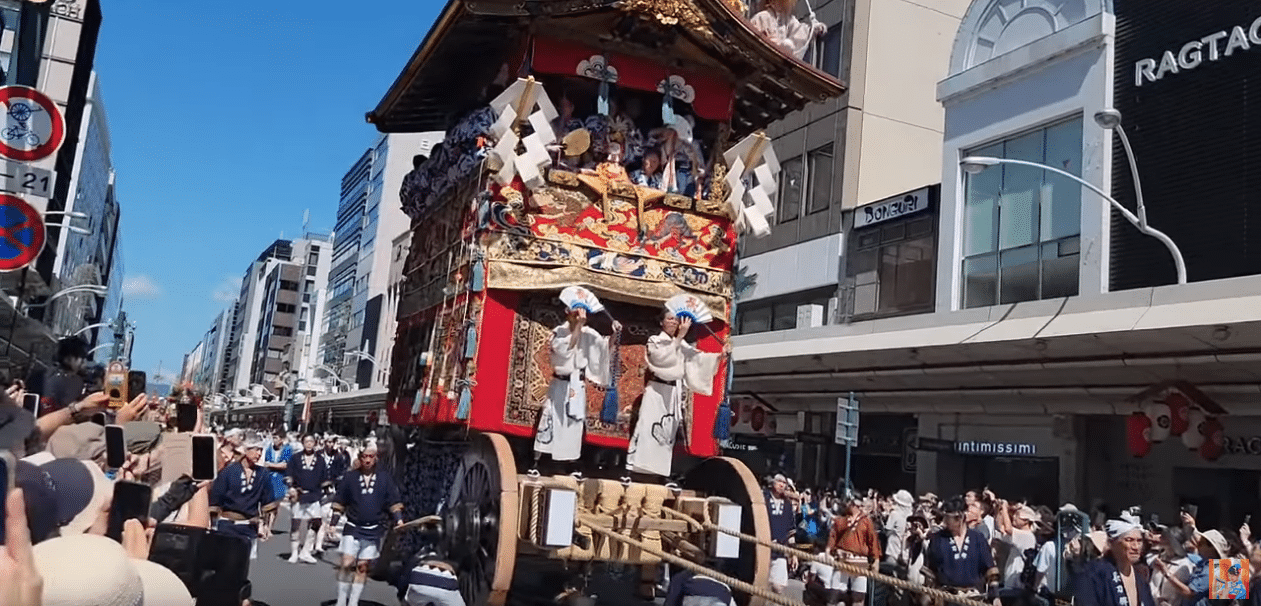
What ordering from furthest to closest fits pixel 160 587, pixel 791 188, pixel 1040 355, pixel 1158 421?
pixel 791 188, pixel 1040 355, pixel 1158 421, pixel 160 587

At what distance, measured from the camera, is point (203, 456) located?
4.78 m

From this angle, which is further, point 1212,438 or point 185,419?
point 1212,438

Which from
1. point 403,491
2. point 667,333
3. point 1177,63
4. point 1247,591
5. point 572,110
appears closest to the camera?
point 667,333

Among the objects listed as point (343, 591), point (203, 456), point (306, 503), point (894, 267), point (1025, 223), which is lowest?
point (343, 591)

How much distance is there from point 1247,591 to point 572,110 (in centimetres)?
738

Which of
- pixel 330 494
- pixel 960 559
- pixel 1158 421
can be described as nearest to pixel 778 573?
pixel 960 559

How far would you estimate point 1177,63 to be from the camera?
17.5 meters

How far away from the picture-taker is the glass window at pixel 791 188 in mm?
→ 29141

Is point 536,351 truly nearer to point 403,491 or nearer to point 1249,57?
point 403,491

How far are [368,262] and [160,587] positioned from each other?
70.8 meters

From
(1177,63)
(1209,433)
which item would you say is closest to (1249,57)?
(1177,63)

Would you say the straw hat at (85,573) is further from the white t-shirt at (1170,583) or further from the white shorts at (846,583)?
the white shorts at (846,583)

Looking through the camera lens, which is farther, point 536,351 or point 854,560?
point 854,560

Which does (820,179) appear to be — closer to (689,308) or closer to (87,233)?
(689,308)
